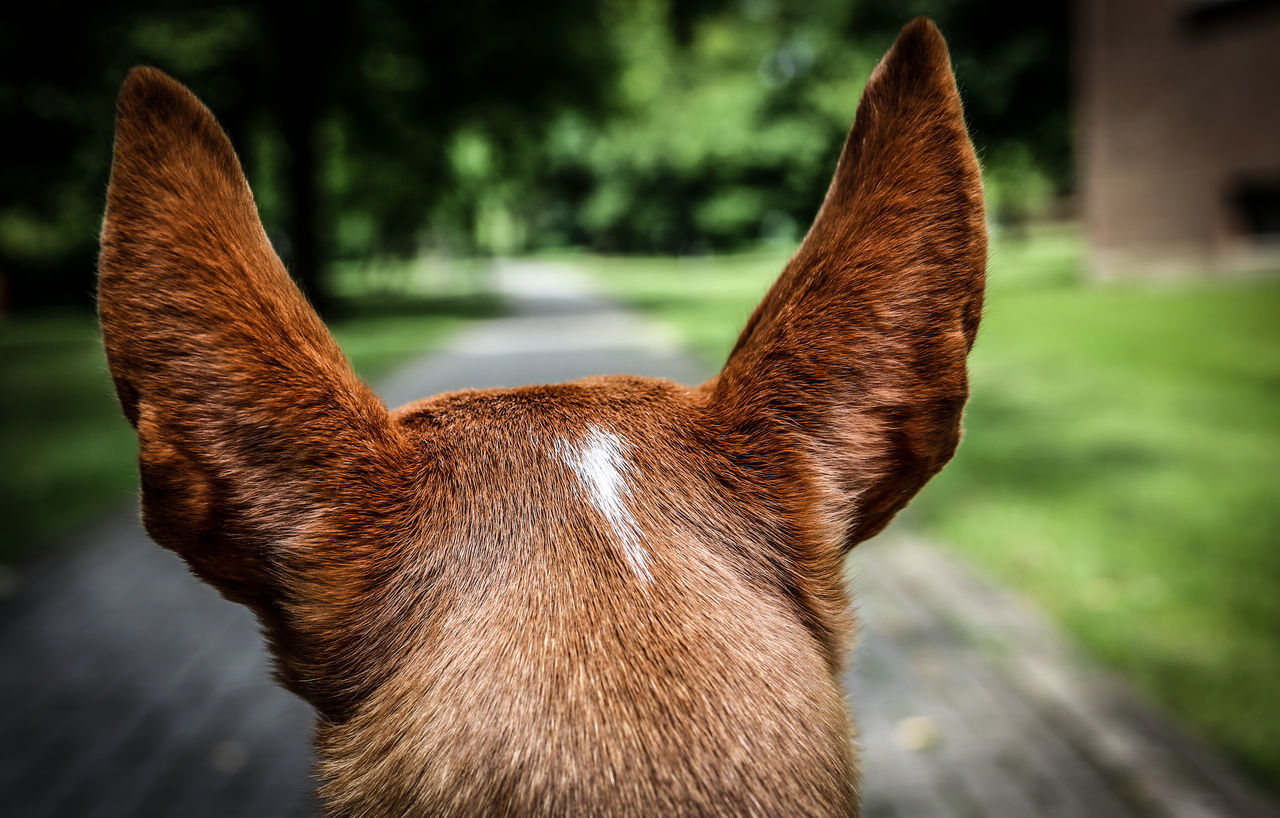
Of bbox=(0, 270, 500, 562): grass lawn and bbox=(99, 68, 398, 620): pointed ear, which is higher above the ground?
bbox=(99, 68, 398, 620): pointed ear

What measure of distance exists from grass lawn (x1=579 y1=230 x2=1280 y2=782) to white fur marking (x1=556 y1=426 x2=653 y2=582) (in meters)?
0.35

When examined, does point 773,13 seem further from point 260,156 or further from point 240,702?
point 240,702

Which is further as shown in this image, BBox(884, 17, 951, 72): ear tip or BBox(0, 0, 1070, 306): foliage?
BBox(0, 0, 1070, 306): foliage

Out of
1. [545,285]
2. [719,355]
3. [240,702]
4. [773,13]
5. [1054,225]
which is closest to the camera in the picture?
[240,702]

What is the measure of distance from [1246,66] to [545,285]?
29.9 m

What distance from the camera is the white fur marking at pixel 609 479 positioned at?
108 cm

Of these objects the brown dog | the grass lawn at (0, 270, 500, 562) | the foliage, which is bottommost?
the grass lawn at (0, 270, 500, 562)

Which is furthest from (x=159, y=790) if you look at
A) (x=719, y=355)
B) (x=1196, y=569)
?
(x=719, y=355)

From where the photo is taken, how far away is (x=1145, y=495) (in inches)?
285

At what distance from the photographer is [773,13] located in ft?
96.0

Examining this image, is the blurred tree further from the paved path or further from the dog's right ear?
the dog's right ear

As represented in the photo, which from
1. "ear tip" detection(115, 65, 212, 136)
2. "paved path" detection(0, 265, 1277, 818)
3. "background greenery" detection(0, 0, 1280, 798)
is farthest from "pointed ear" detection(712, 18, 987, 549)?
"paved path" detection(0, 265, 1277, 818)

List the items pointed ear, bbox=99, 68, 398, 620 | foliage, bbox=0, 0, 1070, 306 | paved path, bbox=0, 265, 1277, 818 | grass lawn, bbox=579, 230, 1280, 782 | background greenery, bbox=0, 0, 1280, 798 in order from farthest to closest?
foliage, bbox=0, 0, 1070, 306, background greenery, bbox=0, 0, 1280, 798, grass lawn, bbox=579, 230, 1280, 782, paved path, bbox=0, 265, 1277, 818, pointed ear, bbox=99, 68, 398, 620

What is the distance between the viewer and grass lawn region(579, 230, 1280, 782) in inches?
179
